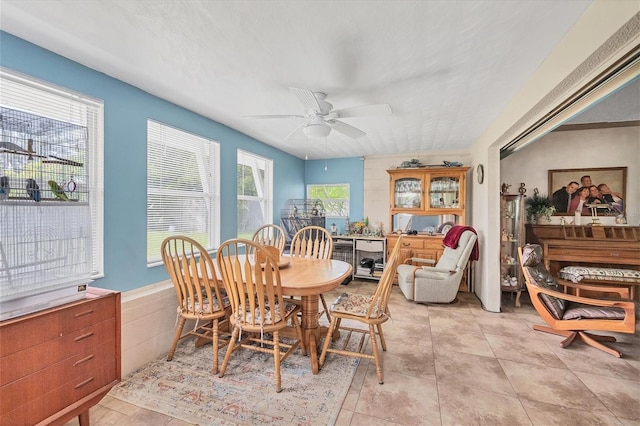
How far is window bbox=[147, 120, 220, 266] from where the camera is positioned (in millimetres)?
2619

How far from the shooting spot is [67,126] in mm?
1587

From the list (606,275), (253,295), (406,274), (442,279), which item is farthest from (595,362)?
(253,295)

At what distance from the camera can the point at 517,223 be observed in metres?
3.88

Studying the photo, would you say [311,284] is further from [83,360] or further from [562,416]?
[562,416]

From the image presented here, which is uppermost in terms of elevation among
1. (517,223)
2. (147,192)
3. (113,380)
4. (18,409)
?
(147,192)

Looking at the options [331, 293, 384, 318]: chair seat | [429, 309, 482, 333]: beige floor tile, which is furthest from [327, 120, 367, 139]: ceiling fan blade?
[429, 309, 482, 333]: beige floor tile

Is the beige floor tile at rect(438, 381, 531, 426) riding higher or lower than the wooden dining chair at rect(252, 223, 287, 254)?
lower

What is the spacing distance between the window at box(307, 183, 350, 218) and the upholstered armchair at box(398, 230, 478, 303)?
7.33ft

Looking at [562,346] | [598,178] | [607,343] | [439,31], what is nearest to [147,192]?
[439,31]

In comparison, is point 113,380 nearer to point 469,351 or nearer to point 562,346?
point 469,351

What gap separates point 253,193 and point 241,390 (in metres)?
2.95

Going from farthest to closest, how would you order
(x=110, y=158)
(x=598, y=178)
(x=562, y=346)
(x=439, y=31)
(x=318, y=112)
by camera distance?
(x=598, y=178)
(x=562, y=346)
(x=318, y=112)
(x=110, y=158)
(x=439, y=31)

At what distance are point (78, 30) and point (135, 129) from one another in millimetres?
868

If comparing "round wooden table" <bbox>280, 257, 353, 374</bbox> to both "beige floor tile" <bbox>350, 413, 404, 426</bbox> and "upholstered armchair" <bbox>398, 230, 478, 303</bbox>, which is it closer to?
"beige floor tile" <bbox>350, 413, 404, 426</bbox>
